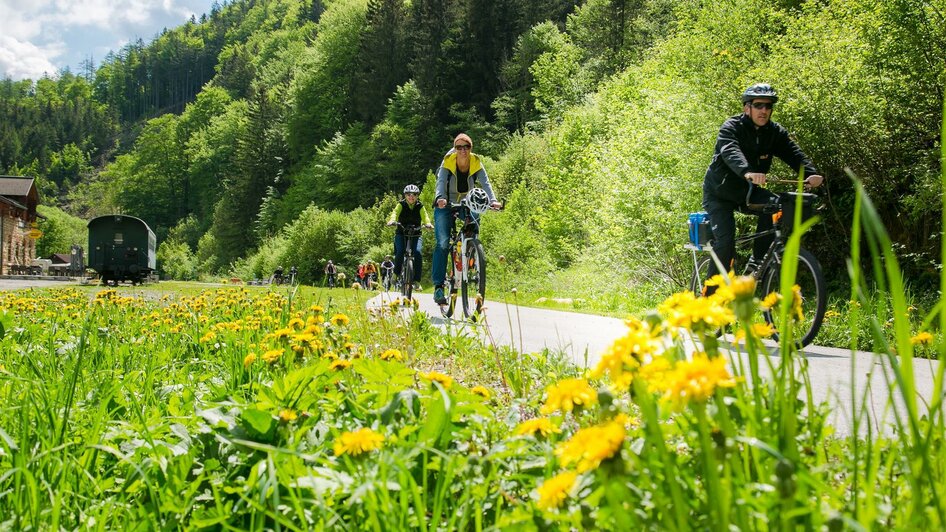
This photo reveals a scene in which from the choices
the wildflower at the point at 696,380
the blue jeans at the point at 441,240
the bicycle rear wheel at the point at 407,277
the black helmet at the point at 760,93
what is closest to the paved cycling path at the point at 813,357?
the wildflower at the point at 696,380

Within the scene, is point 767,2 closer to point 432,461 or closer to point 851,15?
point 851,15

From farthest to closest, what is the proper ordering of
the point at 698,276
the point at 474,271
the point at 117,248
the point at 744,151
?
the point at 117,248, the point at 474,271, the point at 698,276, the point at 744,151

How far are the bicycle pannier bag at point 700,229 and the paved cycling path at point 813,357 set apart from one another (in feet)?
3.35

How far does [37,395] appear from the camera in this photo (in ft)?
8.84

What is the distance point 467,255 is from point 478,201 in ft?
1.92

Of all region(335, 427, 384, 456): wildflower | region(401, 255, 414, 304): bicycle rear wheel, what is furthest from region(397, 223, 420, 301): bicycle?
region(335, 427, 384, 456): wildflower

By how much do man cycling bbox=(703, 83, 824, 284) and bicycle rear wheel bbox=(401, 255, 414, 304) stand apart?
4291 mm

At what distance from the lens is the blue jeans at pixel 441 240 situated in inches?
335

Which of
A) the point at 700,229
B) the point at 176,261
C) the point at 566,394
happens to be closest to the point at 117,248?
the point at 700,229

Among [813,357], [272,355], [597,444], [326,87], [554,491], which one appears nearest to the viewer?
[597,444]

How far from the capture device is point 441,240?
8.53 m

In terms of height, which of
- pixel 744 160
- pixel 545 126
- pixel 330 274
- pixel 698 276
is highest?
pixel 545 126

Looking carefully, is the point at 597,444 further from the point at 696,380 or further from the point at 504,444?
the point at 504,444

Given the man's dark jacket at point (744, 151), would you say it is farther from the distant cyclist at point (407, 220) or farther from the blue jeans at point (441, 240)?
the distant cyclist at point (407, 220)
